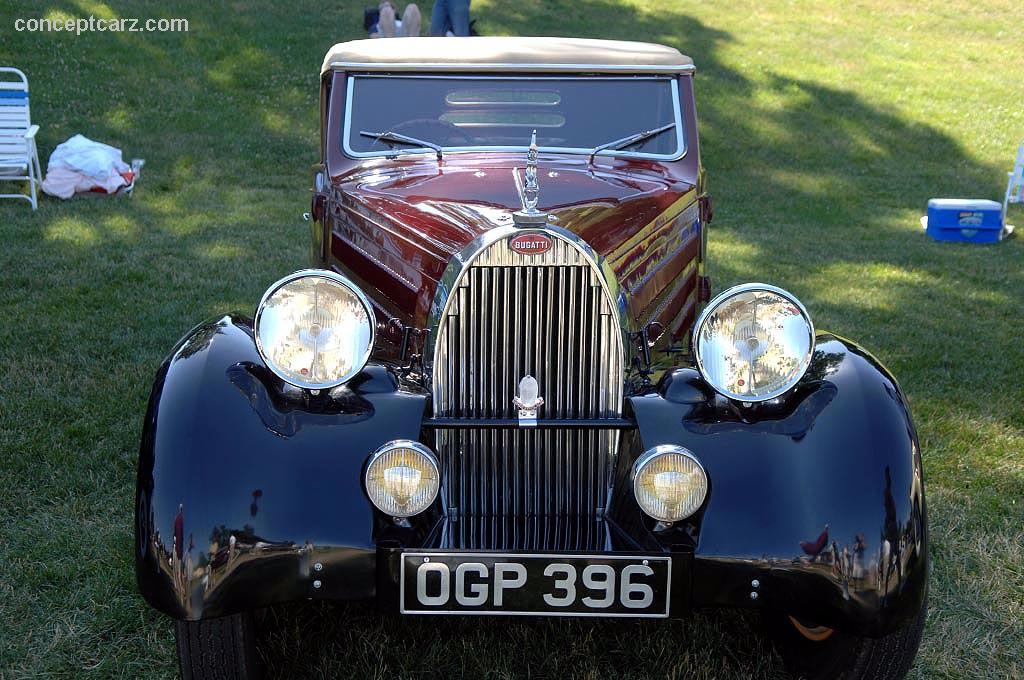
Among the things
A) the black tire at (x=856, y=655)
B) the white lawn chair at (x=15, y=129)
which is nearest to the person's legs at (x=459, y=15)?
the white lawn chair at (x=15, y=129)

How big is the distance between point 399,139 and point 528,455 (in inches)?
60.8

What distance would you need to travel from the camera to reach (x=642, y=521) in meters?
2.41

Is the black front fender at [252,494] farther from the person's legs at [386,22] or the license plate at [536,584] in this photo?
A: the person's legs at [386,22]

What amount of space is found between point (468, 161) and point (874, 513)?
187 cm

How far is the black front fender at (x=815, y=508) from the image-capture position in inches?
87.9

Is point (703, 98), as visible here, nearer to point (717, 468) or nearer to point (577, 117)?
point (577, 117)

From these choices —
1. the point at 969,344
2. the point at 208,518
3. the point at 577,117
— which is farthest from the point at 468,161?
the point at 969,344

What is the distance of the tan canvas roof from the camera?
3.76 metres

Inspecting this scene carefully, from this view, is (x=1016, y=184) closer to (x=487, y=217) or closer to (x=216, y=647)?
(x=487, y=217)

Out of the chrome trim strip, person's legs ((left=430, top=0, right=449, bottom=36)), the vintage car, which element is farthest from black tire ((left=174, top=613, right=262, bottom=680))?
person's legs ((left=430, top=0, right=449, bottom=36))

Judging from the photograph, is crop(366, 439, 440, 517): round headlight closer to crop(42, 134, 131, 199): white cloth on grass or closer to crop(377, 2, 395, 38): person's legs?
crop(42, 134, 131, 199): white cloth on grass

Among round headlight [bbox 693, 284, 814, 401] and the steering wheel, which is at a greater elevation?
the steering wheel

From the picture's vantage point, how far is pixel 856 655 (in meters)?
2.48

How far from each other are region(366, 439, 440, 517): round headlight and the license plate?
12cm
